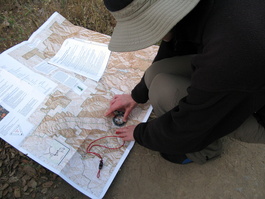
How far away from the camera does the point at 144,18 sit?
0.60 metres

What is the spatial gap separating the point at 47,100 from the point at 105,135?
394 millimetres

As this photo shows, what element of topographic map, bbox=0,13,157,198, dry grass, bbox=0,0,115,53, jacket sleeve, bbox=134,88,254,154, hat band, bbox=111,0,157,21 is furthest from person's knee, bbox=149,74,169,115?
dry grass, bbox=0,0,115,53

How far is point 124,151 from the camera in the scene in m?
1.14

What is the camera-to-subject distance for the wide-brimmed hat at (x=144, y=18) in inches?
22.0

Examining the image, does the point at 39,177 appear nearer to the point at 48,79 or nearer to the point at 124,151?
the point at 124,151

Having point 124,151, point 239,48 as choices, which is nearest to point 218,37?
point 239,48

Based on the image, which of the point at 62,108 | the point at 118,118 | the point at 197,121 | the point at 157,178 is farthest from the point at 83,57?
the point at 197,121

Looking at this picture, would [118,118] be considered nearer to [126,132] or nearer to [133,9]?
[126,132]

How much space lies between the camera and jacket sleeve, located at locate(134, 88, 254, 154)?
606mm

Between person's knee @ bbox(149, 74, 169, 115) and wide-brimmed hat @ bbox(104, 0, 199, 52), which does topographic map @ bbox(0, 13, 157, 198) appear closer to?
person's knee @ bbox(149, 74, 169, 115)

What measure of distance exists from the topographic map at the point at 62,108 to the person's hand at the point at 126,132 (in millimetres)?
54

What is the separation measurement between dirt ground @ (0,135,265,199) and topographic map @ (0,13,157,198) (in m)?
0.06

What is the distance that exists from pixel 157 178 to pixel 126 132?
29 centimetres

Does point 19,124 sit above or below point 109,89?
above
